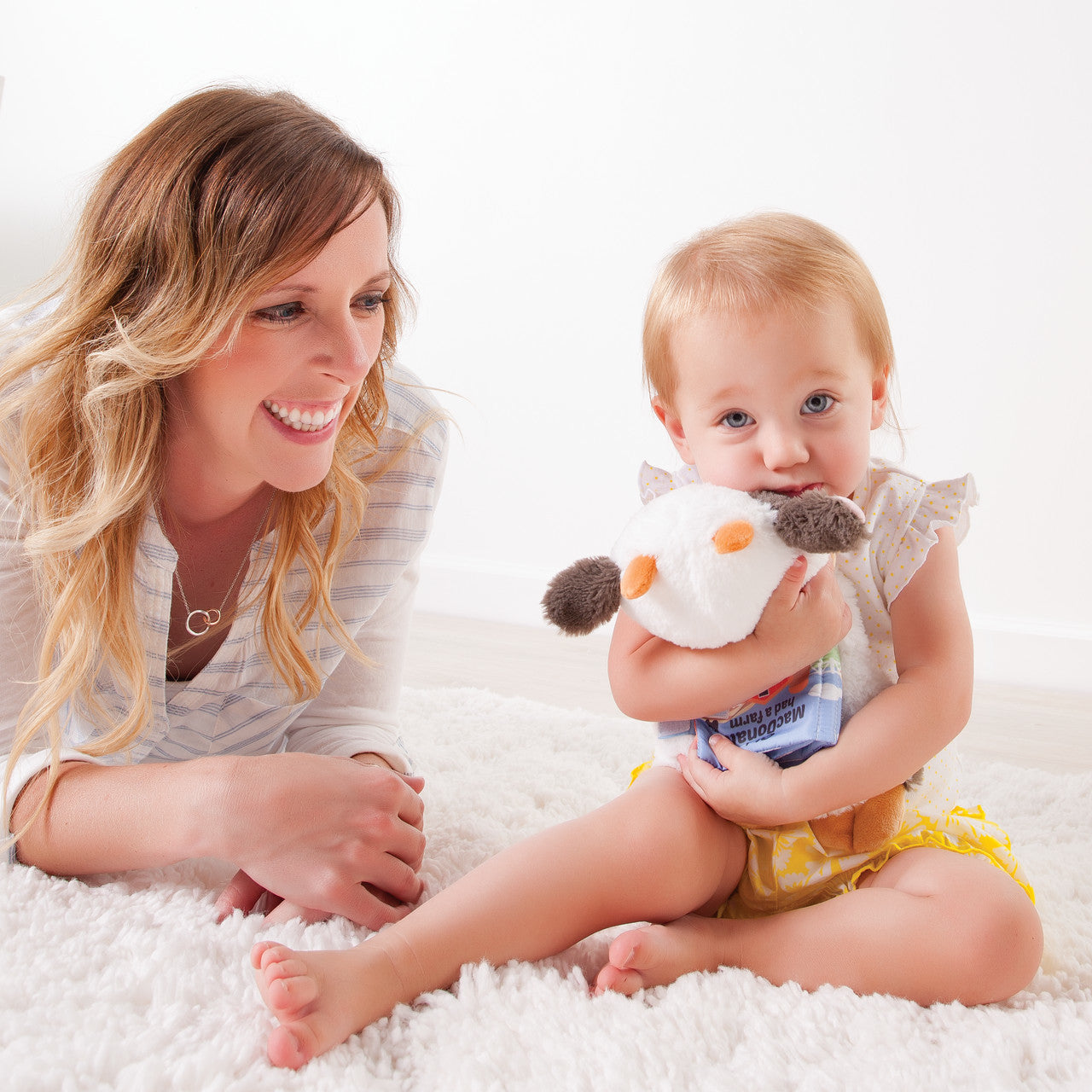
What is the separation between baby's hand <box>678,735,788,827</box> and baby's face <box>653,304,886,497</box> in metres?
0.22

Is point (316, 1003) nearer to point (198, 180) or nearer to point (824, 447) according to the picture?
point (824, 447)

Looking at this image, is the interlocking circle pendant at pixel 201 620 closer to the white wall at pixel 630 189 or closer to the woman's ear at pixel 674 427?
the woman's ear at pixel 674 427

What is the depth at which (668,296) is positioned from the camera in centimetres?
89

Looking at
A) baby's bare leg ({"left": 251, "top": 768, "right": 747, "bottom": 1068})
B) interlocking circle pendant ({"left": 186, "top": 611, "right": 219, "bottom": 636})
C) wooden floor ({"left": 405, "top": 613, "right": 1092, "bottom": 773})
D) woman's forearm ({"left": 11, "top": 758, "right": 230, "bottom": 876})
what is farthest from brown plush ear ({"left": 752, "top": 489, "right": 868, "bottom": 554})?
wooden floor ({"left": 405, "top": 613, "right": 1092, "bottom": 773})

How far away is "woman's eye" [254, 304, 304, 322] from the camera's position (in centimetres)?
93

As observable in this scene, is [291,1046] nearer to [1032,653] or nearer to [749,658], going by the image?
[749,658]

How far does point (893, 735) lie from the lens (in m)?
0.80

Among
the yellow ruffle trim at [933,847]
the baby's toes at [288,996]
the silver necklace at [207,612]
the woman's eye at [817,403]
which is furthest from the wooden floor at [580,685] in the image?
the baby's toes at [288,996]

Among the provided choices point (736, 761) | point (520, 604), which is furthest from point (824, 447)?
point (520, 604)

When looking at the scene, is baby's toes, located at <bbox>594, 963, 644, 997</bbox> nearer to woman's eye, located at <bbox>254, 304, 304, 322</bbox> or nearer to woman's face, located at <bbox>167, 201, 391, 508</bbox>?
woman's face, located at <bbox>167, 201, 391, 508</bbox>

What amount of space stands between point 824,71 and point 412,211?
1138mm

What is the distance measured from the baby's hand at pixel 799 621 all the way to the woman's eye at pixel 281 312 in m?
0.50

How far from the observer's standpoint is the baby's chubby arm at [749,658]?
0.81 metres

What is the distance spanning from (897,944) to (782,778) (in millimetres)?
143
